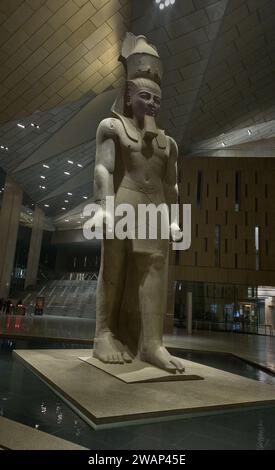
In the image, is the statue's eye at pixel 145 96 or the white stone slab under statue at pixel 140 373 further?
the statue's eye at pixel 145 96

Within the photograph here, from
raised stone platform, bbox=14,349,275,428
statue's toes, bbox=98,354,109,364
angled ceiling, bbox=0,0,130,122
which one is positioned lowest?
raised stone platform, bbox=14,349,275,428

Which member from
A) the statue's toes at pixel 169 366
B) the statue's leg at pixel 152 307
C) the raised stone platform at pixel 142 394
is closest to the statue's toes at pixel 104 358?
the raised stone platform at pixel 142 394

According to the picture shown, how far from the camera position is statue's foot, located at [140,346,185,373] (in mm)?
3703

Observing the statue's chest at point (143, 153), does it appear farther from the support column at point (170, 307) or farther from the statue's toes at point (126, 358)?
the support column at point (170, 307)

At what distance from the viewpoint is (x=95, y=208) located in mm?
4074

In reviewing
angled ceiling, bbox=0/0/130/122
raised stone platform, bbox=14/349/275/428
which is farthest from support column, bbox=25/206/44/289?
raised stone platform, bbox=14/349/275/428

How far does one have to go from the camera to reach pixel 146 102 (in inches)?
171

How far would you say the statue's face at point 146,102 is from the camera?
435 centimetres

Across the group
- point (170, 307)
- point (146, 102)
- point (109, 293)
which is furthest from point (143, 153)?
point (170, 307)

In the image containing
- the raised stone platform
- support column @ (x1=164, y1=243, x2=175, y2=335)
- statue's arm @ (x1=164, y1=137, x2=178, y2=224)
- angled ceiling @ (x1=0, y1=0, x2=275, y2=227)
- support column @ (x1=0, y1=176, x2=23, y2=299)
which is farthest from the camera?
support column @ (x1=0, y1=176, x2=23, y2=299)

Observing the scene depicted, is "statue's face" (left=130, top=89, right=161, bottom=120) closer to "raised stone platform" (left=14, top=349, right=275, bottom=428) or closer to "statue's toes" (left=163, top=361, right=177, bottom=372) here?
"statue's toes" (left=163, top=361, right=177, bottom=372)

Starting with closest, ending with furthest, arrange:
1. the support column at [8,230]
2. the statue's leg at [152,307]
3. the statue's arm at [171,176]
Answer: the statue's leg at [152,307], the statue's arm at [171,176], the support column at [8,230]

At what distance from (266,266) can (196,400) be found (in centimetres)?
1545
